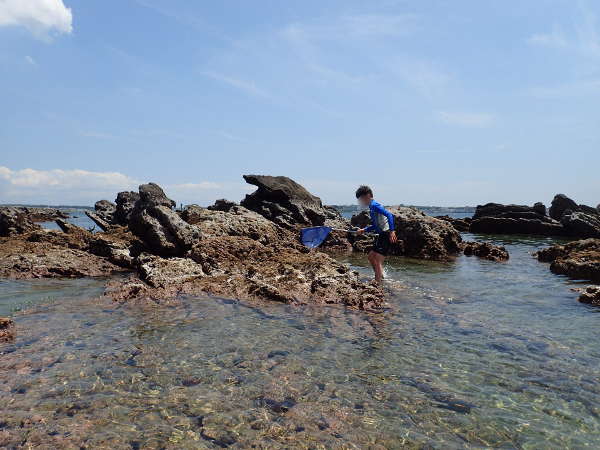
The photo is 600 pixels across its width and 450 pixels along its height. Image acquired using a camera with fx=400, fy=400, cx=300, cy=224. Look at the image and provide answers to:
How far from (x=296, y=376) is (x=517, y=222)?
43.9m

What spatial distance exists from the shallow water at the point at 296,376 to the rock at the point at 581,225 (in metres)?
35.1

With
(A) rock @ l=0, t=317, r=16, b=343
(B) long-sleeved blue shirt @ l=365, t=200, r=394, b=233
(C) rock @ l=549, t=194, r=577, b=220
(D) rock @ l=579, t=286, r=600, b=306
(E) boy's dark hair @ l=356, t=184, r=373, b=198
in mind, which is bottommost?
(A) rock @ l=0, t=317, r=16, b=343

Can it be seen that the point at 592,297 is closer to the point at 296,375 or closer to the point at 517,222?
the point at 296,375

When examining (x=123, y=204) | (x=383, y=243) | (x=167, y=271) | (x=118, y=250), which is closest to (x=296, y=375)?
(x=383, y=243)

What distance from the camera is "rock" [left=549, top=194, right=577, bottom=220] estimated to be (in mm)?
50156

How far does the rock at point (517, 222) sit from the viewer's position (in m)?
41.7

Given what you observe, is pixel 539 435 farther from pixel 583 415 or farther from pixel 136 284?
pixel 136 284

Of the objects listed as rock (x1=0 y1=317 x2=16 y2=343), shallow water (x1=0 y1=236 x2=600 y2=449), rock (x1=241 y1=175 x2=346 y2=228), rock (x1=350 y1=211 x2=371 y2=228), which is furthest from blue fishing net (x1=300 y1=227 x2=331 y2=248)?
rock (x1=350 y1=211 x2=371 y2=228)

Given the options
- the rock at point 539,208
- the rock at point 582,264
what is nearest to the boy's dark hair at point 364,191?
the rock at point 582,264

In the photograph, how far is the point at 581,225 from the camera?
38750 mm

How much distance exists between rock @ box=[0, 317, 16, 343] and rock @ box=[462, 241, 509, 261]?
19.8 metres

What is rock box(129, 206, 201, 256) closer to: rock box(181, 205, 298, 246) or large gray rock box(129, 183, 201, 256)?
large gray rock box(129, 183, 201, 256)

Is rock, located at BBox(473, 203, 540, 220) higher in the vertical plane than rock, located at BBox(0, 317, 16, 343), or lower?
higher

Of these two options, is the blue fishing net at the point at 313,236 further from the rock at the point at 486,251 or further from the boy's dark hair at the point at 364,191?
the rock at the point at 486,251
